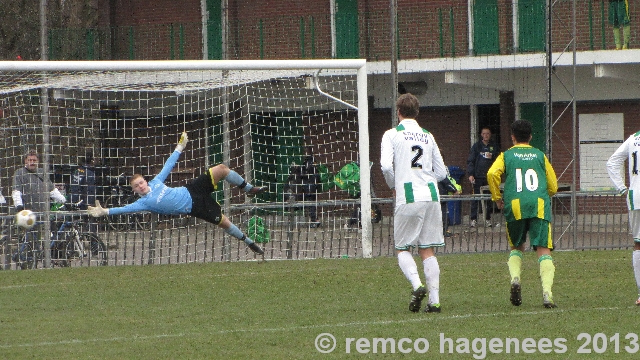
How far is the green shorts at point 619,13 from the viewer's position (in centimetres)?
2227

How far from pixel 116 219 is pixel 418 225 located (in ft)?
28.0

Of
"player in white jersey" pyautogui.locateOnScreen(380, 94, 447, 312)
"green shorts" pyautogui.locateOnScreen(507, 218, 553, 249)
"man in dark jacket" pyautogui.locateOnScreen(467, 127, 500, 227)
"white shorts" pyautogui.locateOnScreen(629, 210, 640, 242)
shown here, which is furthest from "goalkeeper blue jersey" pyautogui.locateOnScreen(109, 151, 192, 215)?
"man in dark jacket" pyautogui.locateOnScreen(467, 127, 500, 227)

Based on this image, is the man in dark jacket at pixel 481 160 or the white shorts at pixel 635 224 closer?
the white shorts at pixel 635 224

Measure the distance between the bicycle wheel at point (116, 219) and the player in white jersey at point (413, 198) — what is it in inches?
311

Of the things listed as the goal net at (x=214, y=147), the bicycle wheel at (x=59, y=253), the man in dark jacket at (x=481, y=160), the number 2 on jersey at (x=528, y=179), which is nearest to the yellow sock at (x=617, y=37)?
the man in dark jacket at (x=481, y=160)

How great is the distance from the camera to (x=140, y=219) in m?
16.8

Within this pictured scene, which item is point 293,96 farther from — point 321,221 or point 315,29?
point 315,29

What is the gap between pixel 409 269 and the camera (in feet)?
31.3

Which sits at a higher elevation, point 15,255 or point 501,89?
point 501,89

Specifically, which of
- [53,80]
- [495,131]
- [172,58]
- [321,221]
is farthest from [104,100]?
[495,131]

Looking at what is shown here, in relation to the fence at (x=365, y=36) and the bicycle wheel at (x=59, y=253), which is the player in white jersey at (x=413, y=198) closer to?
the bicycle wheel at (x=59, y=253)

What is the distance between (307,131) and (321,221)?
1.66m

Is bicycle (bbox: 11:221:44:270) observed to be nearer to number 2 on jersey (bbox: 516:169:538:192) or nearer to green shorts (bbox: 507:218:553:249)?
green shorts (bbox: 507:218:553:249)

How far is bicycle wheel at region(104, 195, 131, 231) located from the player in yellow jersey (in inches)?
323
